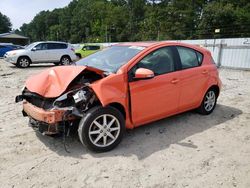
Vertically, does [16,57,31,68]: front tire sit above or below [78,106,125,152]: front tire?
below

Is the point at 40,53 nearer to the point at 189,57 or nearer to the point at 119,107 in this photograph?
the point at 189,57

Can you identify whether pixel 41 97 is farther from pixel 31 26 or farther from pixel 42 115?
pixel 31 26

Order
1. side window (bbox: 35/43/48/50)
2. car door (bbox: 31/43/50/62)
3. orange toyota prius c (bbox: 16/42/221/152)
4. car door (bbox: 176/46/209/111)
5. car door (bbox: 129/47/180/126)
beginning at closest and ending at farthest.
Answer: orange toyota prius c (bbox: 16/42/221/152), car door (bbox: 129/47/180/126), car door (bbox: 176/46/209/111), car door (bbox: 31/43/50/62), side window (bbox: 35/43/48/50)

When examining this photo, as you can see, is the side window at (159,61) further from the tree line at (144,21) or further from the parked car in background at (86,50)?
the tree line at (144,21)

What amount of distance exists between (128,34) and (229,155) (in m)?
65.9

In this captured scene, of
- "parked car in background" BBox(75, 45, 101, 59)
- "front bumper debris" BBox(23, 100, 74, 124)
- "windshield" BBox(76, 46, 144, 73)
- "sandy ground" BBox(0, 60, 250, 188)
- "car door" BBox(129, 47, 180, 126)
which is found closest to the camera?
"sandy ground" BBox(0, 60, 250, 188)

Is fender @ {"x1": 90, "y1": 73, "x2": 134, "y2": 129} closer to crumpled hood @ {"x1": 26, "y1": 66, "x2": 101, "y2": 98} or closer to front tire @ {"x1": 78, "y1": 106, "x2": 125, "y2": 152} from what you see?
front tire @ {"x1": 78, "y1": 106, "x2": 125, "y2": 152}

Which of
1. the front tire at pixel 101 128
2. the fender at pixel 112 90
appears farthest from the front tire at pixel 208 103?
the front tire at pixel 101 128

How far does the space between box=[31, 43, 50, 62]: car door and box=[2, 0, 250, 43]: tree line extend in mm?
29457

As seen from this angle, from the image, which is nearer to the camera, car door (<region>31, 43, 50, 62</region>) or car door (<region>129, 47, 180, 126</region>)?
car door (<region>129, 47, 180, 126</region>)

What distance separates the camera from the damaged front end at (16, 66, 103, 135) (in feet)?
12.3

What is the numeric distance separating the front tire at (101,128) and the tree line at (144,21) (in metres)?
37.9

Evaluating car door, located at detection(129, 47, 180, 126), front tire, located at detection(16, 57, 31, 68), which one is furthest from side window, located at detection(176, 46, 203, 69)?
front tire, located at detection(16, 57, 31, 68)

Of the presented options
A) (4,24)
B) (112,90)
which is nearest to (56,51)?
(112,90)
